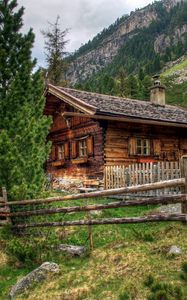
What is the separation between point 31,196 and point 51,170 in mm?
14574

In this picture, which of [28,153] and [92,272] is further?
[28,153]

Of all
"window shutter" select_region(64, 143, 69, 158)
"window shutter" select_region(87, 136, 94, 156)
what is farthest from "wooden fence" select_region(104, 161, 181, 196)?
"window shutter" select_region(64, 143, 69, 158)

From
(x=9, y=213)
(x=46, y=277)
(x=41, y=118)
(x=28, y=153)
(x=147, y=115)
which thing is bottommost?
(x=46, y=277)

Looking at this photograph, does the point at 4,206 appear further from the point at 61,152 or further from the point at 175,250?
the point at 61,152

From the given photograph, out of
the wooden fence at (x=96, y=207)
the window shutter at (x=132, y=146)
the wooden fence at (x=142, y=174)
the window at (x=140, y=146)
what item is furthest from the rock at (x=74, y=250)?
the window at (x=140, y=146)

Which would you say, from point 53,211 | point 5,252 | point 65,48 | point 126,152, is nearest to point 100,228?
point 53,211

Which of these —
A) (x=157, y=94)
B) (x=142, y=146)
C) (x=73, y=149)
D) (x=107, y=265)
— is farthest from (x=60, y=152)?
(x=107, y=265)

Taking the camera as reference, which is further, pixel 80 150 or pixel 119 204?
pixel 80 150

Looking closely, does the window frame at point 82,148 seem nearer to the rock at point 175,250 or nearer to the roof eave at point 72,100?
the roof eave at point 72,100

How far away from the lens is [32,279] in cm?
786

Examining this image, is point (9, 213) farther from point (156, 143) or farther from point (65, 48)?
point (65, 48)

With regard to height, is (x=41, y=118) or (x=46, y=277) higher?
(x=41, y=118)

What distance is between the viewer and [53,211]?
9602 mm

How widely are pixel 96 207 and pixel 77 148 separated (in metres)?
14.4
